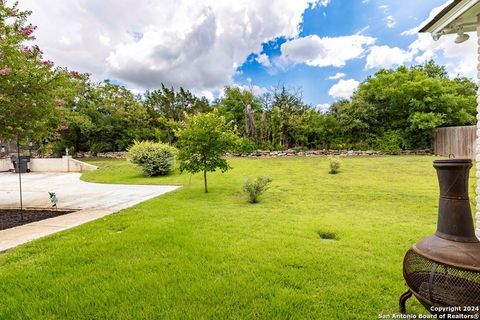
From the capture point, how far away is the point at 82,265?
9.98 feet

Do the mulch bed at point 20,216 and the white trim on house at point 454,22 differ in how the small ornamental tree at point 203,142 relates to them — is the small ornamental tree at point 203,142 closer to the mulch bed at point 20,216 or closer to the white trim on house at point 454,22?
the mulch bed at point 20,216

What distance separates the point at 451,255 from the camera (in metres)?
1.70

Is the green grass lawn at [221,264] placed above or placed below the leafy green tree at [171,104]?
below

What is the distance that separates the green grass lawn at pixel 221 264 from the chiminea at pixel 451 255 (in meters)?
0.45

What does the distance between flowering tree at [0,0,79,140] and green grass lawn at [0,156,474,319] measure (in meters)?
2.65

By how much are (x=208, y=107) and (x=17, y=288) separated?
2191cm

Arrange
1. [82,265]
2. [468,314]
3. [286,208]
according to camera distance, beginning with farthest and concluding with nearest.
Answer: [286,208]
[82,265]
[468,314]

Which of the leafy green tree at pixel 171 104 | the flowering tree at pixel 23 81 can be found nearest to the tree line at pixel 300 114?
the leafy green tree at pixel 171 104

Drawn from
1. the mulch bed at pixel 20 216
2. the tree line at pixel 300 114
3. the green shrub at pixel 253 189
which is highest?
the tree line at pixel 300 114

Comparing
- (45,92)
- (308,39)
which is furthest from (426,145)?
(45,92)

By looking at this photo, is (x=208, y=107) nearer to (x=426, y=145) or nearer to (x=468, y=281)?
(x=426, y=145)

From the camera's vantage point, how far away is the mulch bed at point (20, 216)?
16.7ft

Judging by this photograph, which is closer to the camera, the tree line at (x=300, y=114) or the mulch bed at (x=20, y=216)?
the mulch bed at (x=20, y=216)

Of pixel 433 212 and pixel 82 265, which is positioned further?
pixel 433 212
